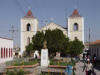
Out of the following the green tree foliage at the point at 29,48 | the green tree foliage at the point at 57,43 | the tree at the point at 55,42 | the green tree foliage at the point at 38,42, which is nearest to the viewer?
the tree at the point at 55,42

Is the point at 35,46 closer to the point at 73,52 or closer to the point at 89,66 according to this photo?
the point at 73,52

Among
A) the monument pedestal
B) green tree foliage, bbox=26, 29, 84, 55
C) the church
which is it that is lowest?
the monument pedestal

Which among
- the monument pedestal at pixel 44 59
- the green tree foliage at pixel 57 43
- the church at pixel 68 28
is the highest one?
the church at pixel 68 28

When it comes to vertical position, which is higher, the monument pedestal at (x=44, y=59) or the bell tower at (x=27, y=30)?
the bell tower at (x=27, y=30)

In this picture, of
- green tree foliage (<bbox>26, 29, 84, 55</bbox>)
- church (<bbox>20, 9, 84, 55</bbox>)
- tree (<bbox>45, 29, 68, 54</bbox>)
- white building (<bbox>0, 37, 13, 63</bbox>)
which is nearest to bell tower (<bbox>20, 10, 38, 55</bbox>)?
church (<bbox>20, 9, 84, 55</bbox>)

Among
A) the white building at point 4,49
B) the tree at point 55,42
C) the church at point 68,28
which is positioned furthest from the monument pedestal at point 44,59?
the church at point 68,28

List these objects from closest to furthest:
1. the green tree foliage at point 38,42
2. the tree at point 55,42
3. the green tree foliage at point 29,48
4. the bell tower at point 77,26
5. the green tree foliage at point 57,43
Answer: the tree at point 55,42, the green tree foliage at point 57,43, the green tree foliage at point 38,42, the green tree foliage at point 29,48, the bell tower at point 77,26

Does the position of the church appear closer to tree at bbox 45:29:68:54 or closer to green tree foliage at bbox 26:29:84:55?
green tree foliage at bbox 26:29:84:55

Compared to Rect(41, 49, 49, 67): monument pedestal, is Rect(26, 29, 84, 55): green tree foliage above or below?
above

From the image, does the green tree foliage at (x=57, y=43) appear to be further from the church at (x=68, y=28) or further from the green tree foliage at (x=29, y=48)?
the church at (x=68, y=28)

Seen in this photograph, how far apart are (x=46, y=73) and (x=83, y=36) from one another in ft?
160

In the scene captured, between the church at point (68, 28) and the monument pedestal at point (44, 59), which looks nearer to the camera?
the monument pedestal at point (44, 59)

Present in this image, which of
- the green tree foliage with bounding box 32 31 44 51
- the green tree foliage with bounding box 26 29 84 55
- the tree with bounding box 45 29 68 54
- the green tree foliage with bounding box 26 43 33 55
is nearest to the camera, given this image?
the tree with bounding box 45 29 68 54

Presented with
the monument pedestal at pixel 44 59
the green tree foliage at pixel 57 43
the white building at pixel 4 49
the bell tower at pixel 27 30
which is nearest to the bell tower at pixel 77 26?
the bell tower at pixel 27 30
